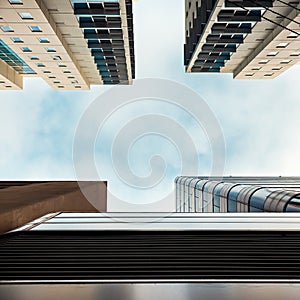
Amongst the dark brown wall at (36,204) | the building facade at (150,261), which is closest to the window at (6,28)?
the dark brown wall at (36,204)

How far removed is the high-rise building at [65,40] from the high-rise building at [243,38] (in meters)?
8.02

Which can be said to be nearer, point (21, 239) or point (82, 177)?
point (21, 239)

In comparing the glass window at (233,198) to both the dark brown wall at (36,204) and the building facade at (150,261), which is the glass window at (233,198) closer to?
the dark brown wall at (36,204)

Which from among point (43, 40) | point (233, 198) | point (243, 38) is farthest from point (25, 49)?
point (233, 198)

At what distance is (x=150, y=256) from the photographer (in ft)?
25.5

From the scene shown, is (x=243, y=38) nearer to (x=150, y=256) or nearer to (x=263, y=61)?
(x=263, y=61)

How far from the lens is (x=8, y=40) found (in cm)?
4238

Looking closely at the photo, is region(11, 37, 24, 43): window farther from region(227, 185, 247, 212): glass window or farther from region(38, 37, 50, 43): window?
region(227, 185, 247, 212): glass window

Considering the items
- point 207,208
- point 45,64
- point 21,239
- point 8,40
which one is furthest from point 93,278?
point 45,64

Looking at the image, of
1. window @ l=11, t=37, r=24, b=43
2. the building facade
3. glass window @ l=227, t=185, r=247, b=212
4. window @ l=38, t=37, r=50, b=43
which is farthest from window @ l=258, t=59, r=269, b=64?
the building facade

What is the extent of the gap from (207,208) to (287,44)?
20.1 m

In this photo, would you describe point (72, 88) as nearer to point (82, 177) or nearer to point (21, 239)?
point (82, 177)

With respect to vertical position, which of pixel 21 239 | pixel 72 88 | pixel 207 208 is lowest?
pixel 207 208

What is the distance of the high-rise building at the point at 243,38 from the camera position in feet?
122
